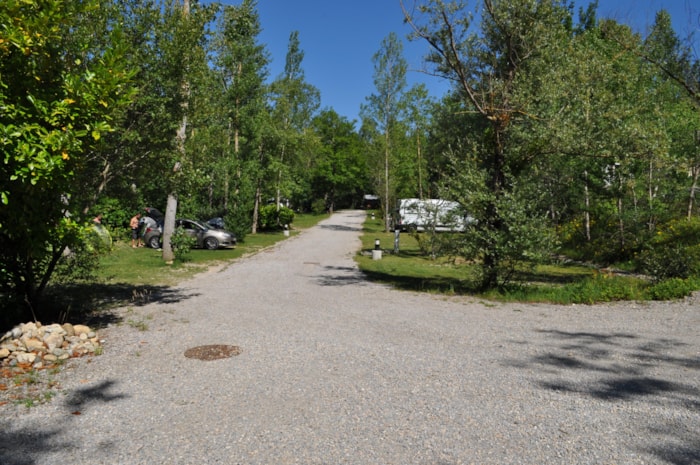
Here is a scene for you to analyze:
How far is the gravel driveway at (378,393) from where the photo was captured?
373 centimetres

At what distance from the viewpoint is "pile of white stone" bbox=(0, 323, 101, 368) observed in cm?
594

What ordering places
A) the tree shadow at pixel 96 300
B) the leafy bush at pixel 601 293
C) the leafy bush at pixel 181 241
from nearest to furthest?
the tree shadow at pixel 96 300 → the leafy bush at pixel 601 293 → the leafy bush at pixel 181 241

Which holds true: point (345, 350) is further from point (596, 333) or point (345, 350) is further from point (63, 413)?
point (596, 333)

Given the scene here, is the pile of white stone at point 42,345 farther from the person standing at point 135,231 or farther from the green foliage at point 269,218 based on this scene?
the green foliage at point 269,218

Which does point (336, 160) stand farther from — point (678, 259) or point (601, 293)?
point (601, 293)

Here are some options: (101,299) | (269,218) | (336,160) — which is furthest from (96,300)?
(336,160)

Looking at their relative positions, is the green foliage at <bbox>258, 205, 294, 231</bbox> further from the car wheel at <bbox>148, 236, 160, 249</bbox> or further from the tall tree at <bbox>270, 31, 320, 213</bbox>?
the car wheel at <bbox>148, 236, 160, 249</bbox>

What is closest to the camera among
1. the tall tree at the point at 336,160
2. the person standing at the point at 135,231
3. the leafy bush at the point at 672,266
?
the leafy bush at the point at 672,266

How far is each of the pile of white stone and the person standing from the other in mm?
14838

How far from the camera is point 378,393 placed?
4.88 metres

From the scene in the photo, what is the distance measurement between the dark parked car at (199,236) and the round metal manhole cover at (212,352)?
15485 mm

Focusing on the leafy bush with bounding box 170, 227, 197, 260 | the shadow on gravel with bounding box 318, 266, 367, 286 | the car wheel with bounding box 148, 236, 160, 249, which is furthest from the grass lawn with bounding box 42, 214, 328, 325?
the shadow on gravel with bounding box 318, 266, 367, 286

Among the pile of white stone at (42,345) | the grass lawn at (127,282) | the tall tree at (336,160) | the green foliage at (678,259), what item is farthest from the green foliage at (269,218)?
the tall tree at (336,160)

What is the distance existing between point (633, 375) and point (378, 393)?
9.32 ft
